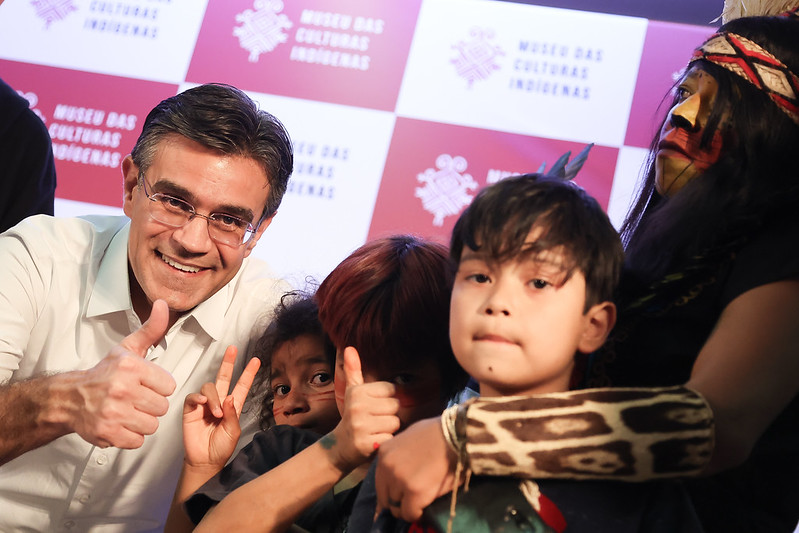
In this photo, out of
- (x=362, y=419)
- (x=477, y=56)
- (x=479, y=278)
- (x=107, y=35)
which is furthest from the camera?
(x=107, y=35)

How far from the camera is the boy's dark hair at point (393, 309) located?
1271 mm

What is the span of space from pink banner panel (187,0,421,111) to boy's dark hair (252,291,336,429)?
1157 millimetres

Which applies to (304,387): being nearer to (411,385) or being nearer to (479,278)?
(411,385)

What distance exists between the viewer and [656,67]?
256 cm

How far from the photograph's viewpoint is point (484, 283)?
1.01 metres

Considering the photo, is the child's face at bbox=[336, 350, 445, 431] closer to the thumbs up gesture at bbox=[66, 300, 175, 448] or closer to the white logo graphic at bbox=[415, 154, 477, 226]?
the thumbs up gesture at bbox=[66, 300, 175, 448]

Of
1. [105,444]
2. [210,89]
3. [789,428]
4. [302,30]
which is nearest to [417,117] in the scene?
[302,30]

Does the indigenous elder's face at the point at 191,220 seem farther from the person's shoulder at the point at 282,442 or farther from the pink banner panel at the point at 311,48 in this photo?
the pink banner panel at the point at 311,48

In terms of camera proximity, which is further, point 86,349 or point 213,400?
point 86,349

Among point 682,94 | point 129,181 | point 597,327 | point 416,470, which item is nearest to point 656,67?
point 682,94

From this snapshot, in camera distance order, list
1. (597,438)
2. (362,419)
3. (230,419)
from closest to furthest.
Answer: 1. (597,438)
2. (362,419)
3. (230,419)

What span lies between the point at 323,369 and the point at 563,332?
0.60 metres

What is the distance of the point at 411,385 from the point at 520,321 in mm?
359

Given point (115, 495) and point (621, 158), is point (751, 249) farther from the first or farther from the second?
point (621, 158)
